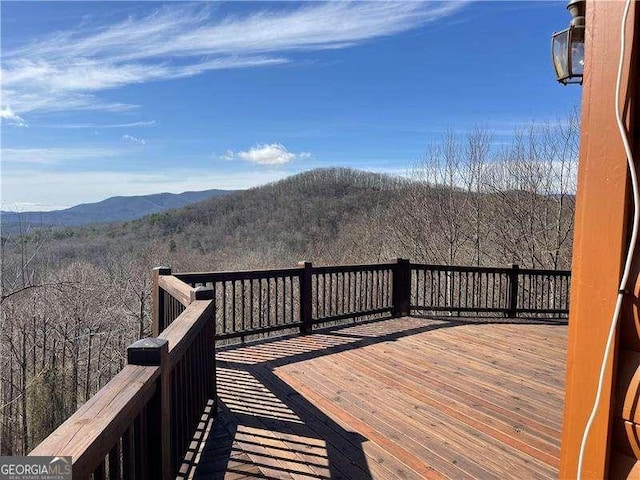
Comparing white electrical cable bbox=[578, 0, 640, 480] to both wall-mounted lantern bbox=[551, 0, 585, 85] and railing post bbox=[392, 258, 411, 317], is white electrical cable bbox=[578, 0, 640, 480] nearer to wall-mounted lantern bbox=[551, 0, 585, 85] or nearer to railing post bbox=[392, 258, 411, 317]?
wall-mounted lantern bbox=[551, 0, 585, 85]

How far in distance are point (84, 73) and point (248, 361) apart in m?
8.03

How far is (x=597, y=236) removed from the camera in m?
1.12

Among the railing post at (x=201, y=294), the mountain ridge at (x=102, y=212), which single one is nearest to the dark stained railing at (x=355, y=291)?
the railing post at (x=201, y=294)

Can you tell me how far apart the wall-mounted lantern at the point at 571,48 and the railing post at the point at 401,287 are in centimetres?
417

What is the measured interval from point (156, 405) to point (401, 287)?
5080 millimetres

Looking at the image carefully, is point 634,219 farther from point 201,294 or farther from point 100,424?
point 201,294

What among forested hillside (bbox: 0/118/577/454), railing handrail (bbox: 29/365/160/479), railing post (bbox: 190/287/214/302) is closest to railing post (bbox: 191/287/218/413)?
railing post (bbox: 190/287/214/302)

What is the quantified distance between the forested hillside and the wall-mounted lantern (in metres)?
6.19

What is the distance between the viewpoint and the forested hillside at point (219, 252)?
26.4ft

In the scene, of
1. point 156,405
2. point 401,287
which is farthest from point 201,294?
point 401,287

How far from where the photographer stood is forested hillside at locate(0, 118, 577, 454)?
8.05m

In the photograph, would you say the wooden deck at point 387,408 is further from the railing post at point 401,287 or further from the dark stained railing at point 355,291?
the railing post at point 401,287

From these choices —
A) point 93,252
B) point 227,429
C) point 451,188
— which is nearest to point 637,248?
point 227,429

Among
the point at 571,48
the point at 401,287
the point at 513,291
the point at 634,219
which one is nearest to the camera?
the point at 634,219
